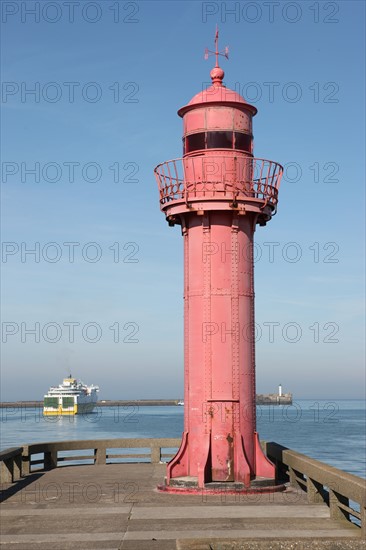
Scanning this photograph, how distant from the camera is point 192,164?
61.8 feet

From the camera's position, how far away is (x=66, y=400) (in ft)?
567

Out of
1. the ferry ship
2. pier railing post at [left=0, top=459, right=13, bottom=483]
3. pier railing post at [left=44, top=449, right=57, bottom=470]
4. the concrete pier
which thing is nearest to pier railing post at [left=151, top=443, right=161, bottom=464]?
the concrete pier

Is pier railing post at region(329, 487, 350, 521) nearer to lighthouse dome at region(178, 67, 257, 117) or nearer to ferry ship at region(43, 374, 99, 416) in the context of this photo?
lighthouse dome at region(178, 67, 257, 117)

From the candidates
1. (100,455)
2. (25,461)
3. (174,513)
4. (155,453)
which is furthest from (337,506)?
(100,455)

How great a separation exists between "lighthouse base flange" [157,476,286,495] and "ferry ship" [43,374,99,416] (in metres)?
158

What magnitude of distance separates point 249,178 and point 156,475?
8.67 meters

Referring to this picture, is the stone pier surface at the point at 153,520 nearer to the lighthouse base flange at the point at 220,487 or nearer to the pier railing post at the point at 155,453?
the lighthouse base flange at the point at 220,487

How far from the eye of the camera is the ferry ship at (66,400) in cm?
17212

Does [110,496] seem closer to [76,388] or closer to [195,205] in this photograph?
[195,205]

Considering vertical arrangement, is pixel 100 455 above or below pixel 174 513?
below

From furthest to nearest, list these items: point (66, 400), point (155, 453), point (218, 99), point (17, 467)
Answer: point (66, 400)
point (155, 453)
point (17, 467)
point (218, 99)

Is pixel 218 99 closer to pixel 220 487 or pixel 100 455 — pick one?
pixel 220 487

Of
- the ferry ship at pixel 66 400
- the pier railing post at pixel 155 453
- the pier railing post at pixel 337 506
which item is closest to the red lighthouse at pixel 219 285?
the pier railing post at pixel 337 506

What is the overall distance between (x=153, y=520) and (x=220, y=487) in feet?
11.9
